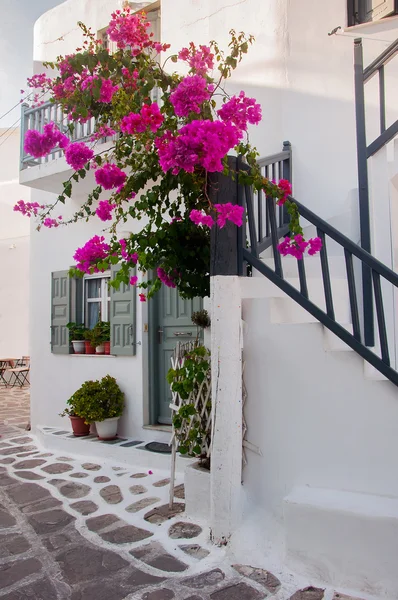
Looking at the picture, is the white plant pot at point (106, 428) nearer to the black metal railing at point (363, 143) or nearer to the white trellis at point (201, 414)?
the white trellis at point (201, 414)

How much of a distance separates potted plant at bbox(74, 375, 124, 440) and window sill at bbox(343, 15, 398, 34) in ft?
16.2

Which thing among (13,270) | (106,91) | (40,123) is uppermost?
(40,123)

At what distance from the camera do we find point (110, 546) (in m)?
3.65

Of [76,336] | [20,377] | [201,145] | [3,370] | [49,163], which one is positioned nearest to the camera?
[201,145]

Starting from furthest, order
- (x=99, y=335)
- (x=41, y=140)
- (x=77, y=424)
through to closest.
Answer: (x=99, y=335)
(x=77, y=424)
(x=41, y=140)

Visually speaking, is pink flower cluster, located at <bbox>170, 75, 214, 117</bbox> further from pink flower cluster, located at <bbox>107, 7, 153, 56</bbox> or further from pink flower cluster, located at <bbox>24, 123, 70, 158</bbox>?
pink flower cluster, located at <bbox>24, 123, 70, 158</bbox>

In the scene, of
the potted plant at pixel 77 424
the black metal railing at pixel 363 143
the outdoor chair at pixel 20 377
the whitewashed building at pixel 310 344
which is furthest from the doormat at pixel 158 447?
the outdoor chair at pixel 20 377

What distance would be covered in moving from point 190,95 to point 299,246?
1.20 m

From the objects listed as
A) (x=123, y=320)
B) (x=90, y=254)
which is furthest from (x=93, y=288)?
(x=90, y=254)

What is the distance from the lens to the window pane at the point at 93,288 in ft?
24.7

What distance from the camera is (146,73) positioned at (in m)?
3.55

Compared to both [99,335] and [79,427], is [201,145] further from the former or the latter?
[79,427]

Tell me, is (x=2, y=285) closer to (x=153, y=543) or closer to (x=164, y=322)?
(x=164, y=322)

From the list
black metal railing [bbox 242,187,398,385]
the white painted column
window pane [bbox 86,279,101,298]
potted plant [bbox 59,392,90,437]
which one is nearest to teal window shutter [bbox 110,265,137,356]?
window pane [bbox 86,279,101,298]
